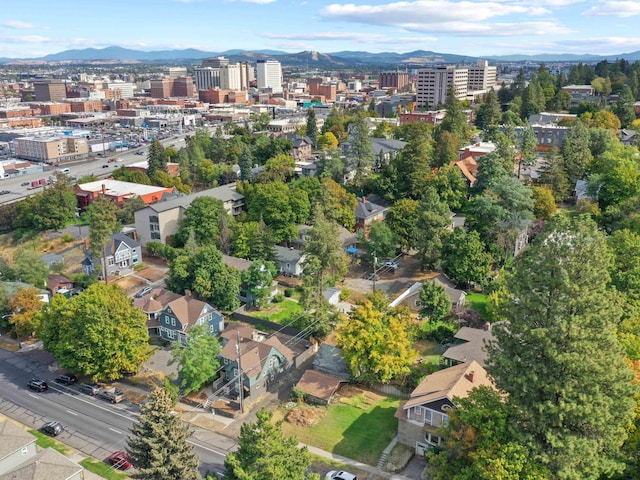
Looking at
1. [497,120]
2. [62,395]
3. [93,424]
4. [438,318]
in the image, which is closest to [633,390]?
[438,318]

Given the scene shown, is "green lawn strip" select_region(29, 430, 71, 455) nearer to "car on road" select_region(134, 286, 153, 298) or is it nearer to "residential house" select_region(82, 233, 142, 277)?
"car on road" select_region(134, 286, 153, 298)

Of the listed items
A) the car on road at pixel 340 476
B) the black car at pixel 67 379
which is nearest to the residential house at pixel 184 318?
the black car at pixel 67 379

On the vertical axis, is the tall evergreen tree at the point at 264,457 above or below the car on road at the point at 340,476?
above

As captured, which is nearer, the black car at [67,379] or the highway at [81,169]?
the black car at [67,379]

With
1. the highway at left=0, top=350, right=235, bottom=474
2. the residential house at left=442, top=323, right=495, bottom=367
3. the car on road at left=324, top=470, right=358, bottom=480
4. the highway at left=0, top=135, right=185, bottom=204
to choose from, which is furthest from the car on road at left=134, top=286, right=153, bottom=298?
the highway at left=0, top=135, right=185, bottom=204

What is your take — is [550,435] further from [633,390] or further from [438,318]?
[438,318]

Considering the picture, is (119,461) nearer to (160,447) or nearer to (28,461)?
(28,461)

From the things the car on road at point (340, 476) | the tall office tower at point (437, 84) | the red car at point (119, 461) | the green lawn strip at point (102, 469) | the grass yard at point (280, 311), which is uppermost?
the tall office tower at point (437, 84)

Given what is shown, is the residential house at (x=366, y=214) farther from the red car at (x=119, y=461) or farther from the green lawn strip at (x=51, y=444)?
the green lawn strip at (x=51, y=444)
